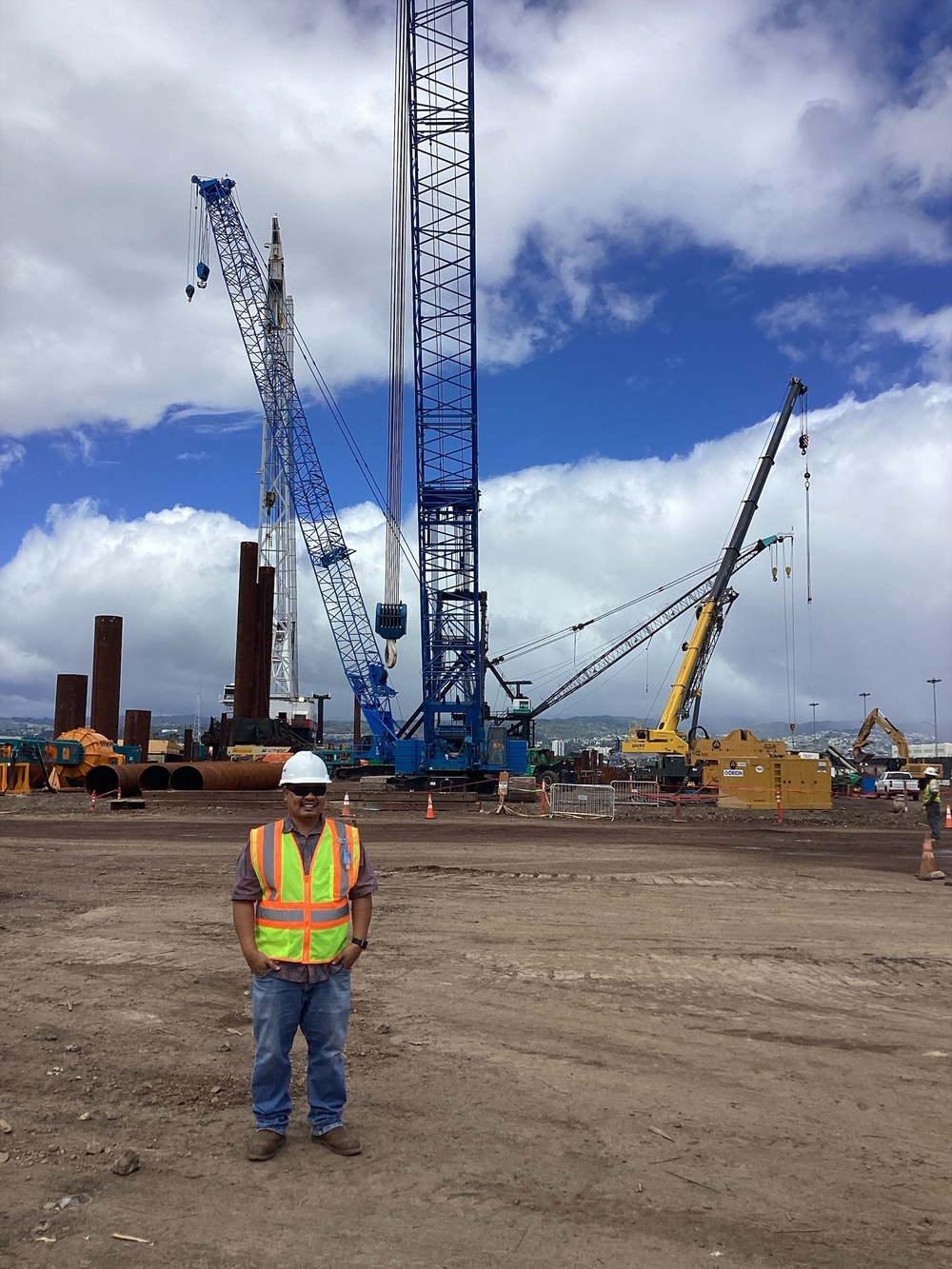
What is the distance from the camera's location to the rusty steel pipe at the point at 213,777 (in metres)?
30.9

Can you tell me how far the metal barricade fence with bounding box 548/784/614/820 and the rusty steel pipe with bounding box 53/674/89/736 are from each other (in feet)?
77.8

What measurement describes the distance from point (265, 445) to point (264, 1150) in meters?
78.8

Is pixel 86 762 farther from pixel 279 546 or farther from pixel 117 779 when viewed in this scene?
pixel 279 546

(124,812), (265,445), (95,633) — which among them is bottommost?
(124,812)

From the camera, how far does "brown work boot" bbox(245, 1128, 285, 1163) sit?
13.4 feet

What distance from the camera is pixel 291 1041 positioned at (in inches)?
164

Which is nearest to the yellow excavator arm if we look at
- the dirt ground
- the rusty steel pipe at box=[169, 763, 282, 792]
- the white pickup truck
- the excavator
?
the excavator

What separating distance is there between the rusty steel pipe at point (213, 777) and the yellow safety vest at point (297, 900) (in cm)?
2783

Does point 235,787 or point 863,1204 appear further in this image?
point 235,787

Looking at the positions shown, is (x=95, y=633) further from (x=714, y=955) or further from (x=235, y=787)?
(x=714, y=955)

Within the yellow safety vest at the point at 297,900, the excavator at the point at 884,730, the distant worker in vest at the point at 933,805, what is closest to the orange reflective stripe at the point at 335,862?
the yellow safety vest at the point at 297,900

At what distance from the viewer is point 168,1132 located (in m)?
4.42

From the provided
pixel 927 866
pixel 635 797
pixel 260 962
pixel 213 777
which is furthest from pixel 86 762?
pixel 260 962

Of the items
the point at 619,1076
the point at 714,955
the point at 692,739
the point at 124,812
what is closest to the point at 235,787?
the point at 124,812
